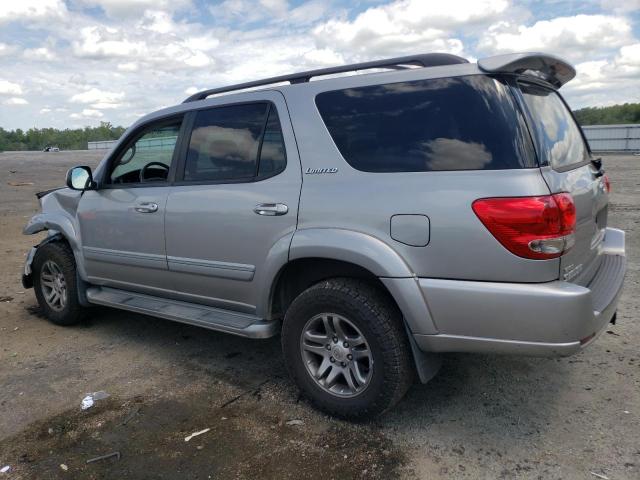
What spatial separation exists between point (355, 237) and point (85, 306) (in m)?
2.97

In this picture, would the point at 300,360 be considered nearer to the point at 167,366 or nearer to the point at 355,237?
the point at 355,237

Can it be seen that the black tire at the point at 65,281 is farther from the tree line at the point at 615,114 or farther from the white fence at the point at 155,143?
the tree line at the point at 615,114

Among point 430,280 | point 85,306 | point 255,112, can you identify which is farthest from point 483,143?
point 85,306

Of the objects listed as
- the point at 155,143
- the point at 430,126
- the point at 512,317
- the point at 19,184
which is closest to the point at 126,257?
the point at 155,143

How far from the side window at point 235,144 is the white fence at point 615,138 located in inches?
1164

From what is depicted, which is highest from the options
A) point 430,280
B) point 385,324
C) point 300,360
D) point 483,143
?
→ point 483,143

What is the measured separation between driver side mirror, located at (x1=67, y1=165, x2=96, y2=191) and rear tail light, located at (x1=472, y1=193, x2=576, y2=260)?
3.29m

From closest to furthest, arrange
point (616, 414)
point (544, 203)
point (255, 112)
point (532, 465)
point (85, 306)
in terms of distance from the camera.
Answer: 1. point (544, 203)
2. point (532, 465)
3. point (616, 414)
4. point (255, 112)
5. point (85, 306)

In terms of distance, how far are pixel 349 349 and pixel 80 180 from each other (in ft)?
9.05

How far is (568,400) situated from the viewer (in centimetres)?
327

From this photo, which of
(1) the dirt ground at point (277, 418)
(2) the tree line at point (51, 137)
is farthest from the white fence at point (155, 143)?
(2) the tree line at point (51, 137)

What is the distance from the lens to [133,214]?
412cm

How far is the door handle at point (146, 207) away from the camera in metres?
3.95

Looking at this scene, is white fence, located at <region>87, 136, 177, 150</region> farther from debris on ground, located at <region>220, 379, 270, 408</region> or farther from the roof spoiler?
the roof spoiler
